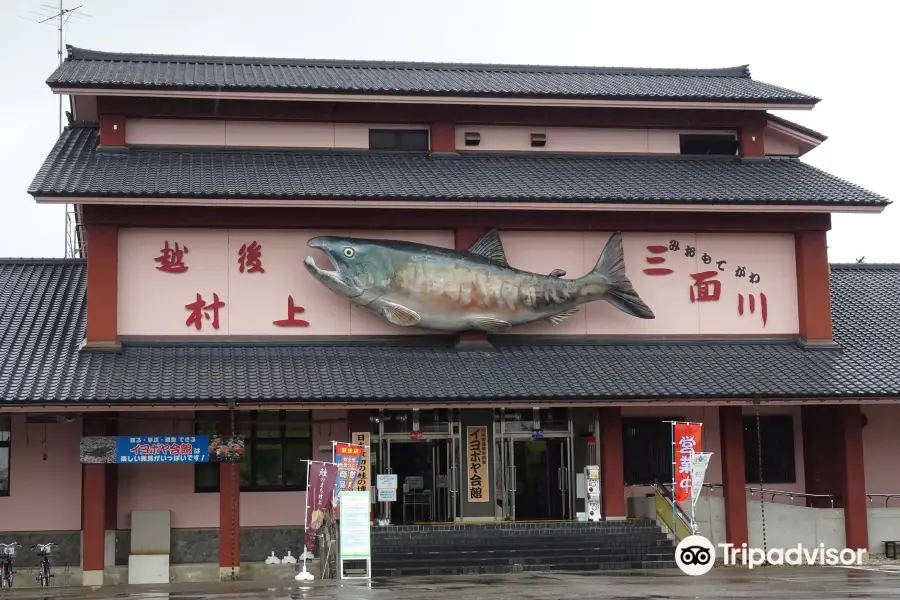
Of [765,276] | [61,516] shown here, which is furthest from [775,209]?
[61,516]

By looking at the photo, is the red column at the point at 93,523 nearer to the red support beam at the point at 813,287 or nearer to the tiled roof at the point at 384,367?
the tiled roof at the point at 384,367

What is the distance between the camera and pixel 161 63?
96.7ft

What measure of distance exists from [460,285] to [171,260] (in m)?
6.22

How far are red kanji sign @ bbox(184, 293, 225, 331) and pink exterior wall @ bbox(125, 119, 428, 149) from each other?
395 centimetres

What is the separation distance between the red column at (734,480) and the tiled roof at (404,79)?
7.62 m

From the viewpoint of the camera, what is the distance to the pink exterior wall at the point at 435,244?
2538cm

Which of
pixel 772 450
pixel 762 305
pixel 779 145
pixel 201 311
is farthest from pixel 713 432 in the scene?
pixel 201 311

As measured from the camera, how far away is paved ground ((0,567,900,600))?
1822cm

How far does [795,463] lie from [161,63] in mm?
18268

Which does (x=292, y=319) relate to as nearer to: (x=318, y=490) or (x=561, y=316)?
(x=318, y=490)

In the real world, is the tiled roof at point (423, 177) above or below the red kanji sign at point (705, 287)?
above

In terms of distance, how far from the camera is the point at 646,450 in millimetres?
27609

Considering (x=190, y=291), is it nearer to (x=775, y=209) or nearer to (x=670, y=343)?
(x=670, y=343)

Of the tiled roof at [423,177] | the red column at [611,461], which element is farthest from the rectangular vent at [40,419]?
the red column at [611,461]
